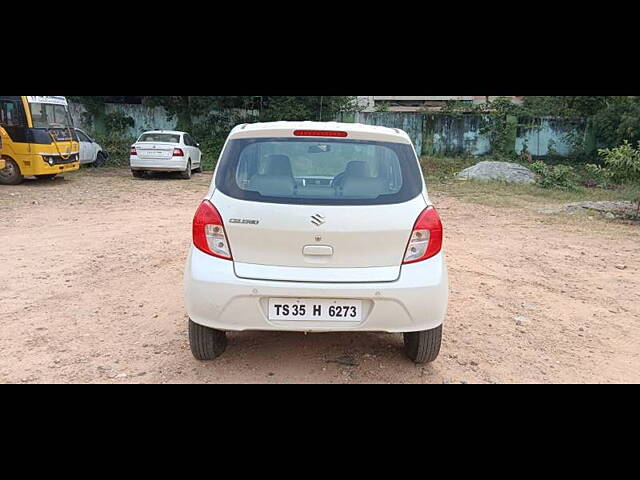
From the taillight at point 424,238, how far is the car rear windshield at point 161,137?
12793 mm

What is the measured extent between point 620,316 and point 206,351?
12.6ft

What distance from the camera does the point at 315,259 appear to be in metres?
3.09

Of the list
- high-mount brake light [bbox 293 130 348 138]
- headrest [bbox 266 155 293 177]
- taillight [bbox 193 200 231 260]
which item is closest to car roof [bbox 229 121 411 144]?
high-mount brake light [bbox 293 130 348 138]

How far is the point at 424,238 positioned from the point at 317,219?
0.70 metres

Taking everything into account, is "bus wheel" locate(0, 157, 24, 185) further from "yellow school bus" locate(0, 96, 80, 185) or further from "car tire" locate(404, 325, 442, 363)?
"car tire" locate(404, 325, 442, 363)

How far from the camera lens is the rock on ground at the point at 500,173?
49.2 feet

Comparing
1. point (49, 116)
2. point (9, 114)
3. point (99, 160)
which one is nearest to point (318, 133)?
point (9, 114)

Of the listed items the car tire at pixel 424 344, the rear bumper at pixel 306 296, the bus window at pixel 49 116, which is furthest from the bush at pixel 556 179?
the bus window at pixel 49 116

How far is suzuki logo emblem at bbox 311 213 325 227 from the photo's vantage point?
120 inches

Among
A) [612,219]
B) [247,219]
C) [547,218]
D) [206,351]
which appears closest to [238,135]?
[247,219]

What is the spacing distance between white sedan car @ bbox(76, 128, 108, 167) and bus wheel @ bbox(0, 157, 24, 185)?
3688 mm

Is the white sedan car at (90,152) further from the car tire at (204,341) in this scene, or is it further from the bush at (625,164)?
the bush at (625,164)

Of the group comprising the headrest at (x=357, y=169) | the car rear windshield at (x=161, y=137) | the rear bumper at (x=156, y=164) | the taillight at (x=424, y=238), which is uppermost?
the headrest at (x=357, y=169)

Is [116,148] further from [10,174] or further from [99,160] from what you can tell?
[10,174]
